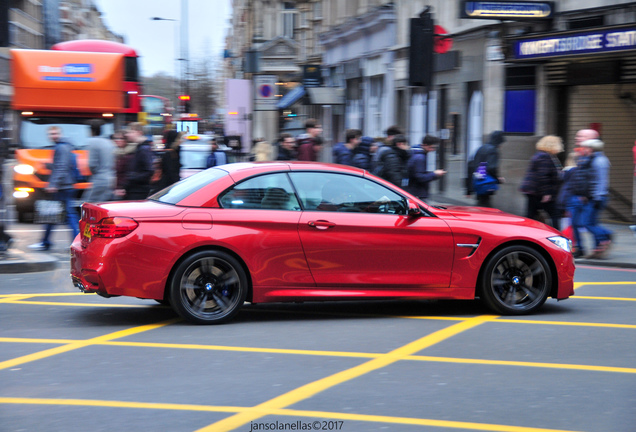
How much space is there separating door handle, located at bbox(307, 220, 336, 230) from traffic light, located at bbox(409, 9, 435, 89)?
6774 mm

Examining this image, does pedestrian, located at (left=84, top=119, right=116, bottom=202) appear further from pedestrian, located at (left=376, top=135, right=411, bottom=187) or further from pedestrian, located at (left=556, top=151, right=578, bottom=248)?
pedestrian, located at (left=556, top=151, right=578, bottom=248)

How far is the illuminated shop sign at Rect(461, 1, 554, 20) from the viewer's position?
17172mm

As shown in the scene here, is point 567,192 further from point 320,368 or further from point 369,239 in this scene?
point 320,368

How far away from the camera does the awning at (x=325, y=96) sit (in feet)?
106

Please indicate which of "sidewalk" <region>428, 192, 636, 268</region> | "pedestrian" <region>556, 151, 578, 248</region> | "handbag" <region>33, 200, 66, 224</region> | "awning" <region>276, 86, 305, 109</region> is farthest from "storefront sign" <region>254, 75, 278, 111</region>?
"pedestrian" <region>556, 151, 578, 248</region>

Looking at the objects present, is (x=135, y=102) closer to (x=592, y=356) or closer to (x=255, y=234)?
(x=255, y=234)

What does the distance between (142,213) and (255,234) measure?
0.94 meters

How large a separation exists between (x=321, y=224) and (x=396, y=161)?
495cm

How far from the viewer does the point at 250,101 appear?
A: 125 ft

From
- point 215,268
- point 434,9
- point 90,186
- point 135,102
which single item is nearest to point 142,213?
point 215,268

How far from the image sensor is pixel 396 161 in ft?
40.3

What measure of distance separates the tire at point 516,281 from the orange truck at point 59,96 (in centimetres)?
1013

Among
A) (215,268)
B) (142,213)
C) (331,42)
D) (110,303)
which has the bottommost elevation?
A: (110,303)

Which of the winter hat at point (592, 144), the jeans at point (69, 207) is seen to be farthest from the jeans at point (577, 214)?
the jeans at point (69, 207)
